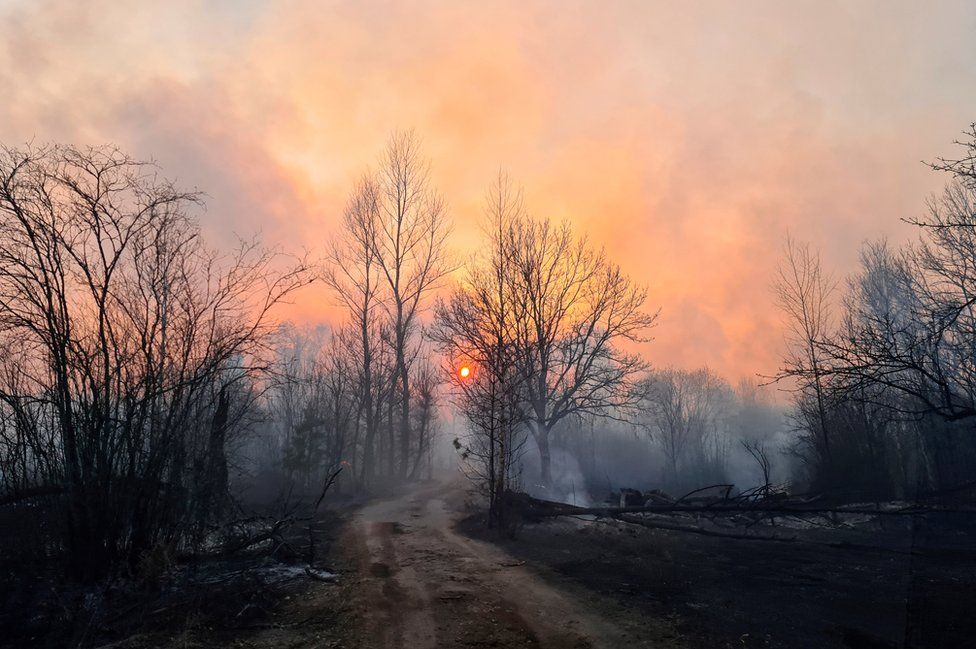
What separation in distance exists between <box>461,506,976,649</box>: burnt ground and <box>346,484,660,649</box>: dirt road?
581 millimetres

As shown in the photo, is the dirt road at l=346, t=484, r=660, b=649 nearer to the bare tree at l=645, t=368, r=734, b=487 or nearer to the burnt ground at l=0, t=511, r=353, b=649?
the burnt ground at l=0, t=511, r=353, b=649

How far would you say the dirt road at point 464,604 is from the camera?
6016 millimetres

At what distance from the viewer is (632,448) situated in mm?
64938

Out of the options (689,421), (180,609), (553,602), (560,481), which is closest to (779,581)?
(553,602)

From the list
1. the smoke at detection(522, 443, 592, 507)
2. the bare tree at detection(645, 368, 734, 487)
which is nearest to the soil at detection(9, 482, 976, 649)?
the smoke at detection(522, 443, 592, 507)

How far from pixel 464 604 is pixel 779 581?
18.2 feet

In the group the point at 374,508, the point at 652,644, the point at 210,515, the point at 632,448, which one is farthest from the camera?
the point at 632,448

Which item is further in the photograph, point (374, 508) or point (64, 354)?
point (374, 508)

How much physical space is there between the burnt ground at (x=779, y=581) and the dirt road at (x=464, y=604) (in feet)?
1.91

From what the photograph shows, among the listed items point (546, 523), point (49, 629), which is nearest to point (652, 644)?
point (49, 629)

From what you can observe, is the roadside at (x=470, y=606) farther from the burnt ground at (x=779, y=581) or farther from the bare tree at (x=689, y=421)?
the bare tree at (x=689, y=421)

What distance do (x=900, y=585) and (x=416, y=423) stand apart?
150ft

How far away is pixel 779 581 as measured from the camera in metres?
8.41

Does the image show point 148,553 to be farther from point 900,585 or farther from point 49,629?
point 900,585
